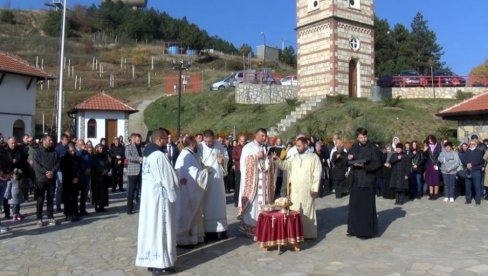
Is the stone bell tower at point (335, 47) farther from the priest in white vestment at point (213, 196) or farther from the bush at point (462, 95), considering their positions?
the priest in white vestment at point (213, 196)

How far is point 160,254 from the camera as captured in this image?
653 centimetres

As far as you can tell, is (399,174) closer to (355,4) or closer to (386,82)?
(355,4)

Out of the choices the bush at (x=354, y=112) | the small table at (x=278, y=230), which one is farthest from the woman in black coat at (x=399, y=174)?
the bush at (x=354, y=112)

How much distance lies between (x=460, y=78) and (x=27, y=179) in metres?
30.3

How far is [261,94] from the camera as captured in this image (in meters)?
36.8

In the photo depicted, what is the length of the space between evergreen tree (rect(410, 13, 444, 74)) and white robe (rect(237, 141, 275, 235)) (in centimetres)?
5929

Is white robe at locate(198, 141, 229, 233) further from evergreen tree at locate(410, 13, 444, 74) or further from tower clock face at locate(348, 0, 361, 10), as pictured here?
evergreen tree at locate(410, 13, 444, 74)

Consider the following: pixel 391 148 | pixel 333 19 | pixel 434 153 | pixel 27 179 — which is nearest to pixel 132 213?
pixel 27 179

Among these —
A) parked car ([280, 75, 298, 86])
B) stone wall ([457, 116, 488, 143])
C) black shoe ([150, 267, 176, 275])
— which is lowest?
black shoe ([150, 267, 176, 275])

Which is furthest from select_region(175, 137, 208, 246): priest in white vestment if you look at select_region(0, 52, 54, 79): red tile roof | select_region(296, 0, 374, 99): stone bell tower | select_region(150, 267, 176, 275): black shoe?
select_region(296, 0, 374, 99): stone bell tower

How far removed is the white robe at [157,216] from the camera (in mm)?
6562

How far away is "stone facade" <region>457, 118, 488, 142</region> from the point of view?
18219 mm

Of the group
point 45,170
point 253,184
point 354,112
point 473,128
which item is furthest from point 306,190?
point 354,112

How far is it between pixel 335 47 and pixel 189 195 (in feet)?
84.2
